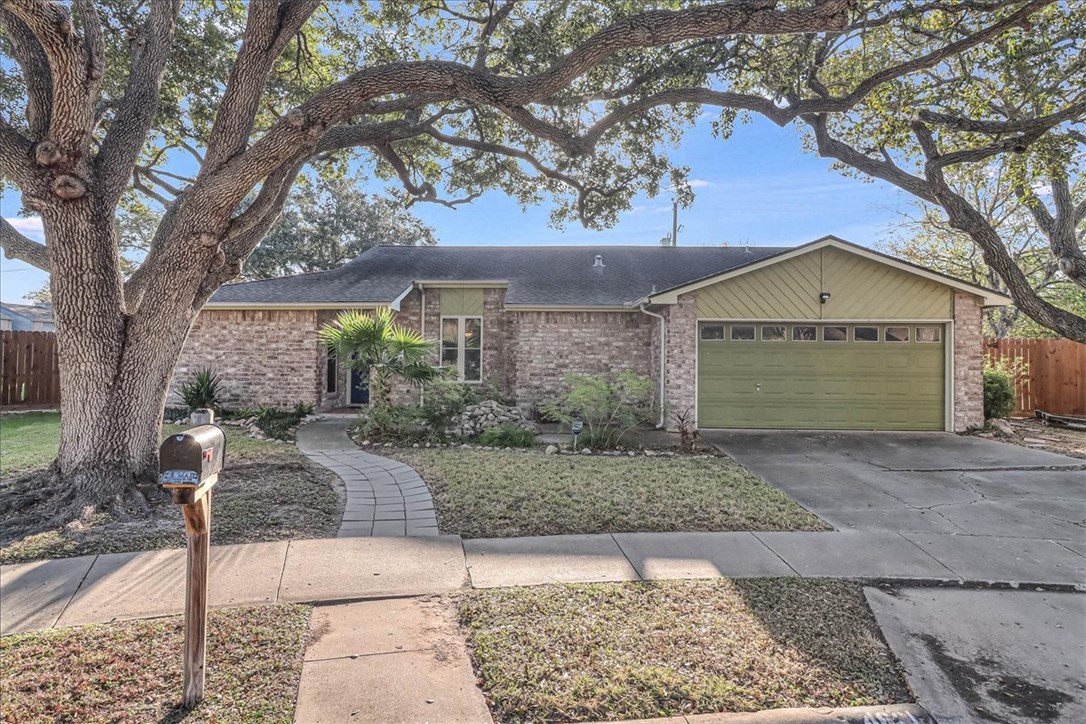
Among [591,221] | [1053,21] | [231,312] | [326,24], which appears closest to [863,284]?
[1053,21]

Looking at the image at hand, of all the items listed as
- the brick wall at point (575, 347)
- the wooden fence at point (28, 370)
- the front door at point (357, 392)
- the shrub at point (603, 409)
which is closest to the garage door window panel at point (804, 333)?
the brick wall at point (575, 347)

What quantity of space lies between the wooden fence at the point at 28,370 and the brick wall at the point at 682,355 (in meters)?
14.5

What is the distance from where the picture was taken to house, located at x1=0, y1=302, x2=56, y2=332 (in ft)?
111

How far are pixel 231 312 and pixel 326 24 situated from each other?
6804 mm

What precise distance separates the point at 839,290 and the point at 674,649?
957 centimetres

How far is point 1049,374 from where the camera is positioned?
1270cm

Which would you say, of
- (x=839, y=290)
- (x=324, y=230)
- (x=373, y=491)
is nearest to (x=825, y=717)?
(x=373, y=491)

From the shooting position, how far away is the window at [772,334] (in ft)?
34.8

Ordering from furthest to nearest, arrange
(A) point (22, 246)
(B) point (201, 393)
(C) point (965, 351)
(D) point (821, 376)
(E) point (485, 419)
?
(B) point (201, 393), (D) point (821, 376), (C) point (965, 351), (E) point (485, 419), (A) point (22, 246)

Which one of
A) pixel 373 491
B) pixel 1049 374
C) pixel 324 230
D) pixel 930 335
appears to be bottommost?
pixel 373 491

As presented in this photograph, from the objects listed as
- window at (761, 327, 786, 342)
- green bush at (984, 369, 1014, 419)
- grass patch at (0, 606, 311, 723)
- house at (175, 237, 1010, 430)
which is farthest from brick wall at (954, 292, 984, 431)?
grass patch at (0, 606, 311, 723)

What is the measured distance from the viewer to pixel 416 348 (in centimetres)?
930

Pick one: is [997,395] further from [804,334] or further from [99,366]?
[99,366]

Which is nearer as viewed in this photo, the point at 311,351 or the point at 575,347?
the point at 575,347
